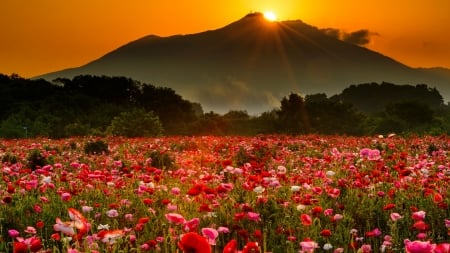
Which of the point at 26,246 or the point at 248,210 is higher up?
the point at 26,246

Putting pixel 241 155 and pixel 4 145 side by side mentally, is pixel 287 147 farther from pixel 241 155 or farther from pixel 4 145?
pixel 4 145

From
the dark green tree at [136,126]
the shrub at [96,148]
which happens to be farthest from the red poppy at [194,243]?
the dark green tree at [136,126]

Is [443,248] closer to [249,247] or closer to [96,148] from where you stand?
[249,247]

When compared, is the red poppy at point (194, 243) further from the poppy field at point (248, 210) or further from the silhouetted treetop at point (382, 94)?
the silhouetted treetop at point (382, 94)

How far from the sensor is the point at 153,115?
99.9ft

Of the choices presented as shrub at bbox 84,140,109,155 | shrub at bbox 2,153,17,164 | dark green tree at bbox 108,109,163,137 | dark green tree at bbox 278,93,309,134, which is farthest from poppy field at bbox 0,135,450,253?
dark green tree at bbox 278,93,309,134

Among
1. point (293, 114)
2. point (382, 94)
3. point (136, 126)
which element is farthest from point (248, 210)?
point (382, 94)

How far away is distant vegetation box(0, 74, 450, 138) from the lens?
34.4m

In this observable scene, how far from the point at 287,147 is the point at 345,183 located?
8324mm

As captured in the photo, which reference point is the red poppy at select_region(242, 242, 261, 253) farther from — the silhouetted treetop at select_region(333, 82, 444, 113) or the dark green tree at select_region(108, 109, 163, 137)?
the silhouetted treetop at select_region(333, 82, 444, 113)

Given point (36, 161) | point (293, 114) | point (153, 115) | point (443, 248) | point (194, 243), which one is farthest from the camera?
point (293, 114)

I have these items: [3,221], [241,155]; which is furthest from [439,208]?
[241,155]

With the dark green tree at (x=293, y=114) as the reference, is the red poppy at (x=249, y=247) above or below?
below

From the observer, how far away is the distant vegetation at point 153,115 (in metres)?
34.4
